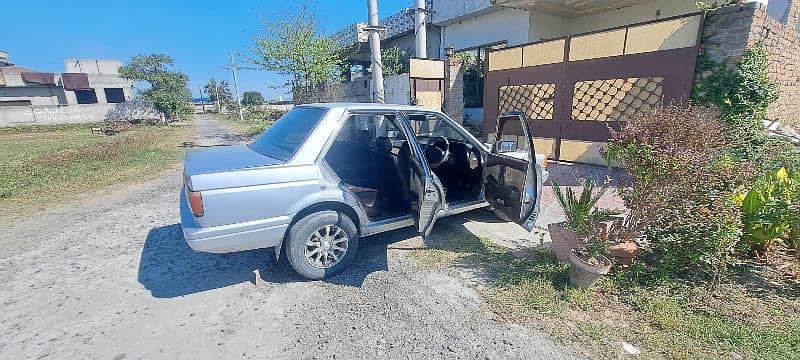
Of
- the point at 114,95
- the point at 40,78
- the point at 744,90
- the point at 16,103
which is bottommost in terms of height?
the point at 744,90

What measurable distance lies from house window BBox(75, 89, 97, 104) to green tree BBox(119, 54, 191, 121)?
3674 millimetres

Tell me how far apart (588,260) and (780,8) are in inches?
496

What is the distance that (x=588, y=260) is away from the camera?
277 cm

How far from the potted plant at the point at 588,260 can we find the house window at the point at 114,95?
1689 inches

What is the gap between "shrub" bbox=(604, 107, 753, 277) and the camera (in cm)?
256

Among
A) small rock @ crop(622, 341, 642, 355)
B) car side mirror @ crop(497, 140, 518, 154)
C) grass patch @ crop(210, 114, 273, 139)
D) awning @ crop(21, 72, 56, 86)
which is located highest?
awning @ crop(21, 72, 56, 86)

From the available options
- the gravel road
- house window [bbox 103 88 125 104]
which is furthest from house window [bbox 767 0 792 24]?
house window [bbox 103 88 125 104]

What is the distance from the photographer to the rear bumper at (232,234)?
8.40ft

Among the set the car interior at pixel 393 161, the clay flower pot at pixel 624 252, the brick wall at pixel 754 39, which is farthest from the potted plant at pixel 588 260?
the brick wall at pixel 754 39

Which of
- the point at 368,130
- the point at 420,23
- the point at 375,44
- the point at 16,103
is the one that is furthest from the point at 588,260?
the point at 16,103

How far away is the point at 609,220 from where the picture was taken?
2.89m

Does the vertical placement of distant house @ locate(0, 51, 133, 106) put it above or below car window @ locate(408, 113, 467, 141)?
above

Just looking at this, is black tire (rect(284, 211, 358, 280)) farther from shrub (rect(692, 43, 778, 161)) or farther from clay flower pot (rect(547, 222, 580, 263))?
shrub (rect(692, 43, 778, 161))

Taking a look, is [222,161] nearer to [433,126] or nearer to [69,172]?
[433,126]
